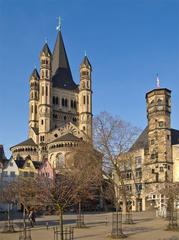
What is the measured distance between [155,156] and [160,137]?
3.70 metres

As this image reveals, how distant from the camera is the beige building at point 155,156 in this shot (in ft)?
244

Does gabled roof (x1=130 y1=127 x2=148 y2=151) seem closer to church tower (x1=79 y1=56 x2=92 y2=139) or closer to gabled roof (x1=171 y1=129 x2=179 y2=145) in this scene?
gabled roof (x1=171 y1=129 x2=179 y2=145)

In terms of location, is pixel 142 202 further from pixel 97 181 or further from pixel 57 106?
pixel 57 106

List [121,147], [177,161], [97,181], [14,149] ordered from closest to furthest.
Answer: [121,147] < [97,181] < [177,161] < [14,149]

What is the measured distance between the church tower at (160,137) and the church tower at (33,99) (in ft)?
189

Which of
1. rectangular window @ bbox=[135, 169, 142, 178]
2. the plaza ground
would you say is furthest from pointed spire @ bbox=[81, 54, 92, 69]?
the plaza ground

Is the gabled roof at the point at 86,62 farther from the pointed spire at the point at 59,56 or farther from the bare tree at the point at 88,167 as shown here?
the bare tree at the point at 88,167

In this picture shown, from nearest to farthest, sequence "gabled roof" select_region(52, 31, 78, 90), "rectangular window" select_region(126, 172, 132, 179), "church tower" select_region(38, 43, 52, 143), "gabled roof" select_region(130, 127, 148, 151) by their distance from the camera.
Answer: "gabled roof" select_region(130, 127, 148, 151)
"rectangular window" select_region(126, 172, 132, 179)
"church tower" select_region(38, 43, 52, 143)
"gabled roof" select_region(52, 31, 78, 90)

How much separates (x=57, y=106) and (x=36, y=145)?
18349mm

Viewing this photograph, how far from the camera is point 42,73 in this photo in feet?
416

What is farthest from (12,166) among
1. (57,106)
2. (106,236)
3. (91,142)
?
(106,236)

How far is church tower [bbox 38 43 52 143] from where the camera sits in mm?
120312

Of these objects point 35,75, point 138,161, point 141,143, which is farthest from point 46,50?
point 138,161

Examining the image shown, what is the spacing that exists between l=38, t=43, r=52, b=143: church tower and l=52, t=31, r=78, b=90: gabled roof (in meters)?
7.89
